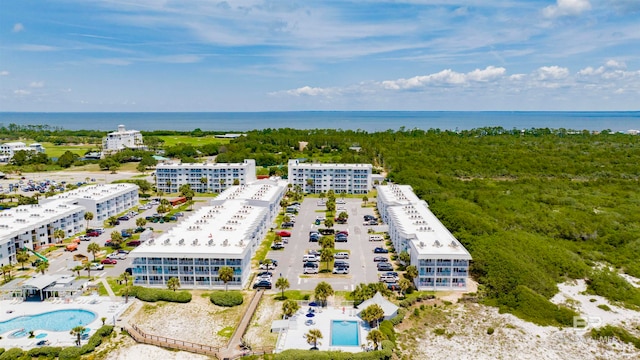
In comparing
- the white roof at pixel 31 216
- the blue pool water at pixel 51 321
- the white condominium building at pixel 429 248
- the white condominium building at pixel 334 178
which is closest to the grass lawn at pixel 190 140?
the white condominium building at pixel 334 178

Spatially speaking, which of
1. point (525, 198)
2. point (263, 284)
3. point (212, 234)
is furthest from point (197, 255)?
point (525, 198)

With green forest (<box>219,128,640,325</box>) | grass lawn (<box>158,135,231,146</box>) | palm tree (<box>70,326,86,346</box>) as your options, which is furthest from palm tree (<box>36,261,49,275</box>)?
grass lawn (<box>158,135,231,146</box>)

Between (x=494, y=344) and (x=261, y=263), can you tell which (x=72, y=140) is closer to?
(x=261, y=263)

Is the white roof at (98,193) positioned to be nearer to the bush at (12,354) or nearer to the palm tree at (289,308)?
the bush at (12,354)

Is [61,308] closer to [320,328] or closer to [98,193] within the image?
[320,328]

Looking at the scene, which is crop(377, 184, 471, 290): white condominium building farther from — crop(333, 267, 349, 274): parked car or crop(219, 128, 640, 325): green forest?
Result: crop(333, 267, 349, 274): parked car

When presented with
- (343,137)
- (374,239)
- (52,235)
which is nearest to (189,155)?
(343,137)

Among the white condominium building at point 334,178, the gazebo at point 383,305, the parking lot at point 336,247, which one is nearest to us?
the gazebo at point 383,305
